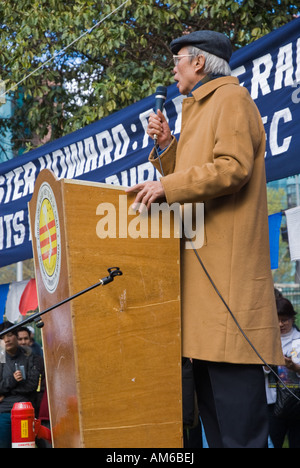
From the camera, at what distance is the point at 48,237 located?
276 cm

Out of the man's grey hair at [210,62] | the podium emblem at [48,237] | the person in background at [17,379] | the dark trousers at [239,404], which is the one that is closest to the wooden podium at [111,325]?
the podium emblem at [48,237]

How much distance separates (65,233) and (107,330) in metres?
0.37

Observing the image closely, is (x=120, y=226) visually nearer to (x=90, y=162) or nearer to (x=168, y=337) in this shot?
(x=168, y=337)

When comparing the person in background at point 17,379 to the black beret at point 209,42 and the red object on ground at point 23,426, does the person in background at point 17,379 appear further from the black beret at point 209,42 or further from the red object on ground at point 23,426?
the black beret at point 209,42

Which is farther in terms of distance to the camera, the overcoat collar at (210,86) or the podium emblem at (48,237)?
the overcoat collar at (210,86)

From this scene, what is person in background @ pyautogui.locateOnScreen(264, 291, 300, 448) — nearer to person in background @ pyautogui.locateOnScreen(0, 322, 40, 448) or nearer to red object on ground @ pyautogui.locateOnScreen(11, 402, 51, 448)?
red object on ground @ pyautogui.locateOnScreen(11, 402, 51, 448)

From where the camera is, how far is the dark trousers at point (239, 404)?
8.27ft

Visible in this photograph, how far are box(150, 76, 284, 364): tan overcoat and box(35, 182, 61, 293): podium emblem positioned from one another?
1.45 feet

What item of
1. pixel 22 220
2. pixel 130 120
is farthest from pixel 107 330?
pixel 22 220

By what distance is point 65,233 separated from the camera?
2512 mm

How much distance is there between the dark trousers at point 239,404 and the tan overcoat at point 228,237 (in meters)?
0.06

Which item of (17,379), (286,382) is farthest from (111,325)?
(17,379)

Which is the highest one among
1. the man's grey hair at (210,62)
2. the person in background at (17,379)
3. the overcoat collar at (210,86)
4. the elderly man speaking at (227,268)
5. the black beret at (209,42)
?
the black beret at (209,42)

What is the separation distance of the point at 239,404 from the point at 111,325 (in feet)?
1.76
